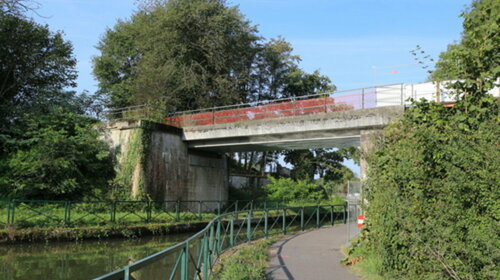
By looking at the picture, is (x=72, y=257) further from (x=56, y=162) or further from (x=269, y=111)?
(x=269, y=111)

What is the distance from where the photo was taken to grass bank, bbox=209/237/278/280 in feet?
23.8

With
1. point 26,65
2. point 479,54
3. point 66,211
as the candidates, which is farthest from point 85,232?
point 26,65

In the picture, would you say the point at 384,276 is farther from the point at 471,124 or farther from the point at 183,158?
the point at 183,158

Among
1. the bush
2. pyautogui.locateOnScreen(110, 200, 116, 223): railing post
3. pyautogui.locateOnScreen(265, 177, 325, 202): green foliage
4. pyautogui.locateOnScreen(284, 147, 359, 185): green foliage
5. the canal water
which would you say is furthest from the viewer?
pyautogui.locateOnScreen(284, 147, 359, 185): green foliage

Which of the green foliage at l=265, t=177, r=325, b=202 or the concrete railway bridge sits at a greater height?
the concrete railway bridge

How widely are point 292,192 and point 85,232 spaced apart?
1749cm

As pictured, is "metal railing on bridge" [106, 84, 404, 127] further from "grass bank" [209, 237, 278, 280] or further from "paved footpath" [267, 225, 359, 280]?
"grass bank" [209, 237, 278, 280]

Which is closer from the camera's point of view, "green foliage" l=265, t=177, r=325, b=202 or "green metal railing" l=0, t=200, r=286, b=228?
"green metal railing" l=0, t=200, r=286, b=228

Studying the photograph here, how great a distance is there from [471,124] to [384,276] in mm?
2875

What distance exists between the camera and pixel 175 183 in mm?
24938

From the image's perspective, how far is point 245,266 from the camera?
313 inches

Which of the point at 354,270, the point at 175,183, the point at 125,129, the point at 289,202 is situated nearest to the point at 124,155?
the point at 125,129

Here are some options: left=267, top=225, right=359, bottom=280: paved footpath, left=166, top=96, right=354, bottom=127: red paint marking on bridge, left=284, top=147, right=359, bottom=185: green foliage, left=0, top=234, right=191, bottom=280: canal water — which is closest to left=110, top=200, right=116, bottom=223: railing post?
left=0, top=234, right=191, bottom=280: canal water

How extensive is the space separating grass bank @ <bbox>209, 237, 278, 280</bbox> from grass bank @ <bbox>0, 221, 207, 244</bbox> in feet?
22.5
